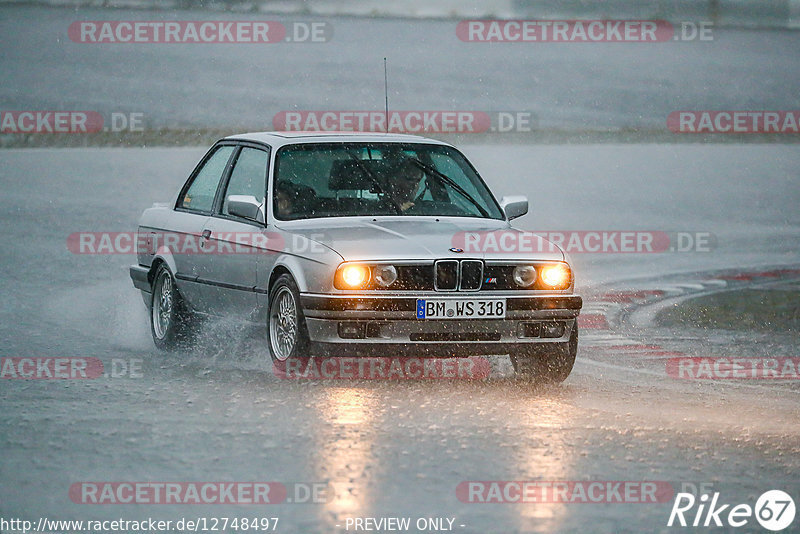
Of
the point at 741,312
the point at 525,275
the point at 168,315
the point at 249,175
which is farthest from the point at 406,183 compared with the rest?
the point at 741,312

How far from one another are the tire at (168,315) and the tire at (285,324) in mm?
1326

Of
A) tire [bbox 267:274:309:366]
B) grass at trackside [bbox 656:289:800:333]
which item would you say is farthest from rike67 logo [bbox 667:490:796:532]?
grass at trackside [bbox 656:289:800:333]

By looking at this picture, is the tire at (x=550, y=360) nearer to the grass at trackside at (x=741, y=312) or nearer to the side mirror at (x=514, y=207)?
the side mirror at (x=514, y=207)

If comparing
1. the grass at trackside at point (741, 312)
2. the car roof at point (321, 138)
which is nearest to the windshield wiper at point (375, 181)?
the car roof at point (321, 138)

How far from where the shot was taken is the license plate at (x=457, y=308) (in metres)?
8.95

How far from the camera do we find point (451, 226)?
31.9 ft

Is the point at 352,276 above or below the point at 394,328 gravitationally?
above

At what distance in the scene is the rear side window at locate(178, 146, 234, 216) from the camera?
1088cm

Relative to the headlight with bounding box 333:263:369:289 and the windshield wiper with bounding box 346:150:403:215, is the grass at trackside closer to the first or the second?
the windshield wiper with bounding box 346:150:403:215

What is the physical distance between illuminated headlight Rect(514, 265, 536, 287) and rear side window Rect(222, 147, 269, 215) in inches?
73.7

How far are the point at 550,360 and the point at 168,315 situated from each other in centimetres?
292

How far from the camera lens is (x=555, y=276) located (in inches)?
364

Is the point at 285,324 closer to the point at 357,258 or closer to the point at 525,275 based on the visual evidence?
the point at 357,258

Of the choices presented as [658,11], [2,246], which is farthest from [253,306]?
[658,11]
